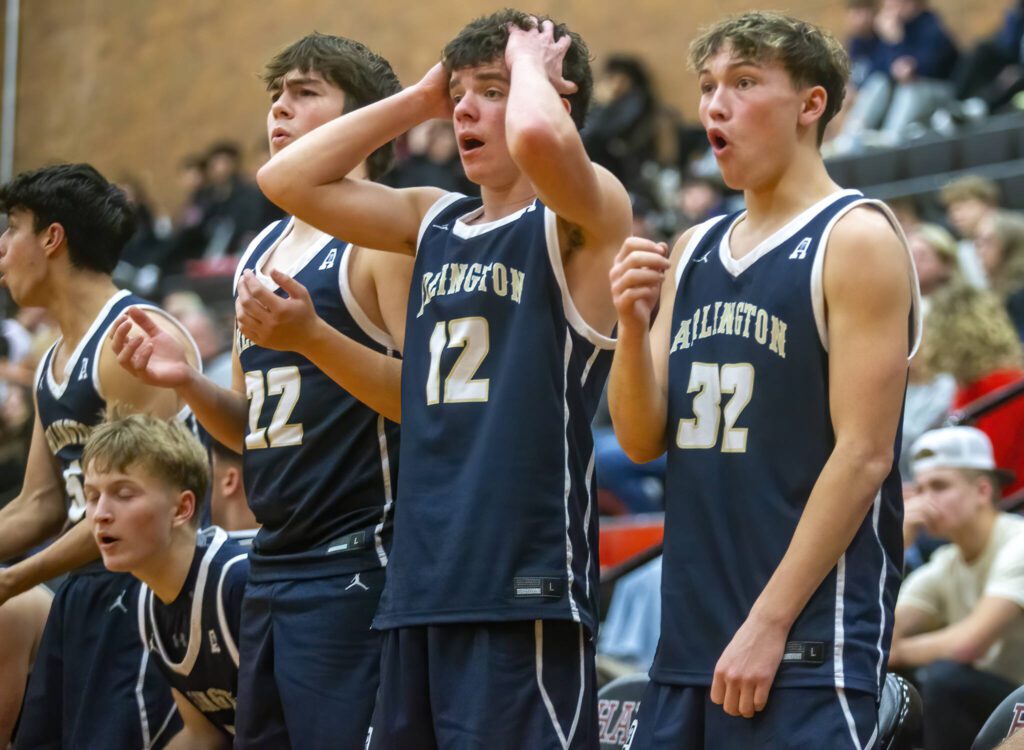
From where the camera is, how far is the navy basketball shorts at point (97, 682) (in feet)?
14.7

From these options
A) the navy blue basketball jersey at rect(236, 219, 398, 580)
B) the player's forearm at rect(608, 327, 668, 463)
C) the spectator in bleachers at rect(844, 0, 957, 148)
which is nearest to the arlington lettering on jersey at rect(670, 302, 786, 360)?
the player's forearm at rect(608, 327, 668, 463)

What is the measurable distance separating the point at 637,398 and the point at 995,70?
917 cm

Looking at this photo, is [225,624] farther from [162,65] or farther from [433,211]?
[162,65]

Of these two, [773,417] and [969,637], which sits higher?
[773,417]

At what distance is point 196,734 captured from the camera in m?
4.38

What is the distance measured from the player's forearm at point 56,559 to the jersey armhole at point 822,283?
2421mm

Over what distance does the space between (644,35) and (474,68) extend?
12.1 metres

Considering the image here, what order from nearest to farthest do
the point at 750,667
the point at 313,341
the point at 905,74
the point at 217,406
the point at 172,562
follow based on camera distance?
the point at 750,667, the point at 313,341, the point at 217,406, the point at 172,562, the point at 905,74

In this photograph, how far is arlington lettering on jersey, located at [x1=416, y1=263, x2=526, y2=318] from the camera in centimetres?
334

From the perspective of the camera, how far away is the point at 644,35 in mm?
15070

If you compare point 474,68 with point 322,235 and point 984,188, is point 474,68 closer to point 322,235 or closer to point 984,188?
point 322,235

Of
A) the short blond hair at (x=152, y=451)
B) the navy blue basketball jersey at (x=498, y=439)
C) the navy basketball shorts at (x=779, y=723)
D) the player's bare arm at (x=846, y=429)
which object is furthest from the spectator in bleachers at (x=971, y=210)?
the navy basketball shorts at (x=779, y=723)

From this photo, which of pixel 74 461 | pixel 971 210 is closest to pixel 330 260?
pixel 74 461

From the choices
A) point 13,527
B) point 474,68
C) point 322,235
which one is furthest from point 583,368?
point 13,527
